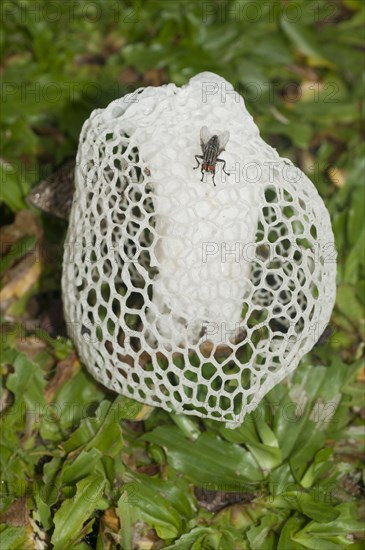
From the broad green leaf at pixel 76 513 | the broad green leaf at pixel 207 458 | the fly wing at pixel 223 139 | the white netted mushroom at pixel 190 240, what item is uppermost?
the fly wing at pixel 223 139

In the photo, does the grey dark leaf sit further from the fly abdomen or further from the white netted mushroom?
the fly abdomen

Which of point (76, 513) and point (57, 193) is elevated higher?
point (57, 193)

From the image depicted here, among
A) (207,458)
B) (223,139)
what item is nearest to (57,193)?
(223,139)

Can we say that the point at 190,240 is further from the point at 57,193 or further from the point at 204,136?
the point at 57,193

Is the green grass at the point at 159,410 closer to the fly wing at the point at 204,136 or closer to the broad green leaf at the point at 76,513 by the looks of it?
the broad green leaf at the point at 76,513

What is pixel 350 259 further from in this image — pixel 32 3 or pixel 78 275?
pixel 32 3

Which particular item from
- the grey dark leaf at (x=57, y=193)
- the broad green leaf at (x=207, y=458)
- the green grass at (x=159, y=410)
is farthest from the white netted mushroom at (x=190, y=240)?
the grey dark leaf at (x=57, y=193)

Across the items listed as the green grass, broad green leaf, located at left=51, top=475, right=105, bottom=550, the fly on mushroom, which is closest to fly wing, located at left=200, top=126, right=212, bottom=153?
the fly on mushroom

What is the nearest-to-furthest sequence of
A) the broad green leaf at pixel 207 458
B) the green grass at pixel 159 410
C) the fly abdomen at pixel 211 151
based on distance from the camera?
the fly abdomen at pixel 211 151 < the green grass at pixel 159 410 < the broad green leaf at pixel 207 458
